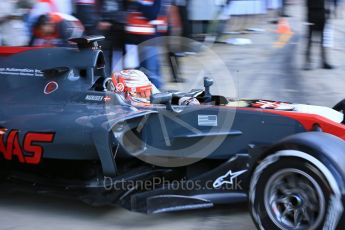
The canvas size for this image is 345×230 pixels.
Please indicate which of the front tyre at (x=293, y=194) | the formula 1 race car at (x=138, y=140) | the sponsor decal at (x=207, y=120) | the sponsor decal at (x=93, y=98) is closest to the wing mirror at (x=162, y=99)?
the formula 1 race car at (x=138, y=140)

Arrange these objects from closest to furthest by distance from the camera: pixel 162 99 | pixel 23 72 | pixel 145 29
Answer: pixel 162 99 < pixel 23 72 < pixel 145 29

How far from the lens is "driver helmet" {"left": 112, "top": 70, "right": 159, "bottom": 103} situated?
178 inches

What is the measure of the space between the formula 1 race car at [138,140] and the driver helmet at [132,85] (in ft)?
0.05

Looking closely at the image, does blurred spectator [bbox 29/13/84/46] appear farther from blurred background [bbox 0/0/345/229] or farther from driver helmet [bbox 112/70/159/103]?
driver helmet [bbox 112/70/159/103]

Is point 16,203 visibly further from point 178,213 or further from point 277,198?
point 277,198

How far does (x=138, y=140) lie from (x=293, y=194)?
1311 millimetres

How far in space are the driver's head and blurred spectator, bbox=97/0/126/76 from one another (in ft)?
6.89

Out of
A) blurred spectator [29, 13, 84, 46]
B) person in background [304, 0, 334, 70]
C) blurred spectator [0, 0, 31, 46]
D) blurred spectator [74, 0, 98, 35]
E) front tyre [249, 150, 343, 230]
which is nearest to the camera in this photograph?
front tyre [249, 150, 343, 230]

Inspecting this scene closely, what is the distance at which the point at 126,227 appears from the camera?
12.6ft

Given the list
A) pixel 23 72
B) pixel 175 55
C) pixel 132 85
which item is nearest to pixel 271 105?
pixel 132 85

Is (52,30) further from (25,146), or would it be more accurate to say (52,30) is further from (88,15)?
(25,146)

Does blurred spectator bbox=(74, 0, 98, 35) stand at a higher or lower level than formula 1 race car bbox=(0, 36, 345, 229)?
higher

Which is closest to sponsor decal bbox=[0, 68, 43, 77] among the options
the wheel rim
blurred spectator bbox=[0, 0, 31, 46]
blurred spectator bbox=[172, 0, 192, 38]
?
the wheel rim

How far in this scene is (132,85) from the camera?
15.1 feet
